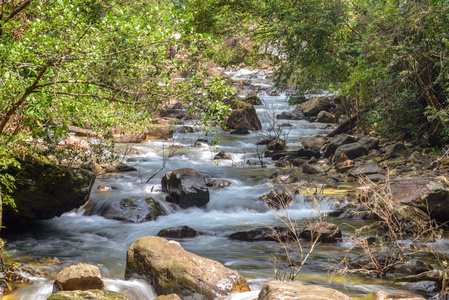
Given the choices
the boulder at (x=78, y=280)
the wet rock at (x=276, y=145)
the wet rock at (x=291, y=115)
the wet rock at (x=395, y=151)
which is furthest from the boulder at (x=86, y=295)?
the wet rock at (x=291, y=115)

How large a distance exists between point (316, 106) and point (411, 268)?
77.7 ft

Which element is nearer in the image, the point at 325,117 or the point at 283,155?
the point at 283,155

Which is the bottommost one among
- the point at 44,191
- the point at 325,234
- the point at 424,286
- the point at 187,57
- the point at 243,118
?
the point at 424,286

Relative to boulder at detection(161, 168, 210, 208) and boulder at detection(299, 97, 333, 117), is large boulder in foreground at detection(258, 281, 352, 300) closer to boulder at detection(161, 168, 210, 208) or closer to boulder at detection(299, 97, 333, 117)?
boulder at detection(161, 168, 210, 208)

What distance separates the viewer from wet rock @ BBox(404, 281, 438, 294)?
580 cm

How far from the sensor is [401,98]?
47.5ft

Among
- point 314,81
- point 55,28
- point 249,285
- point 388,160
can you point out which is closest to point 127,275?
point 249,285

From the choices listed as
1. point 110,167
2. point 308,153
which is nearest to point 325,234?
point 110,167

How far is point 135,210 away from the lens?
10266 millimetres

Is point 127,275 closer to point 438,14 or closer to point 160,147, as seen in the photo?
point 438,14

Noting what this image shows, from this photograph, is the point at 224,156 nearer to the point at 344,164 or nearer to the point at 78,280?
the point at 344,164

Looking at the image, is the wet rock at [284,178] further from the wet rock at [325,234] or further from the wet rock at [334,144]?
the wet rock at [325,234]

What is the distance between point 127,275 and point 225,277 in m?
1.64

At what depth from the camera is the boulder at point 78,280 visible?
17.8ft
